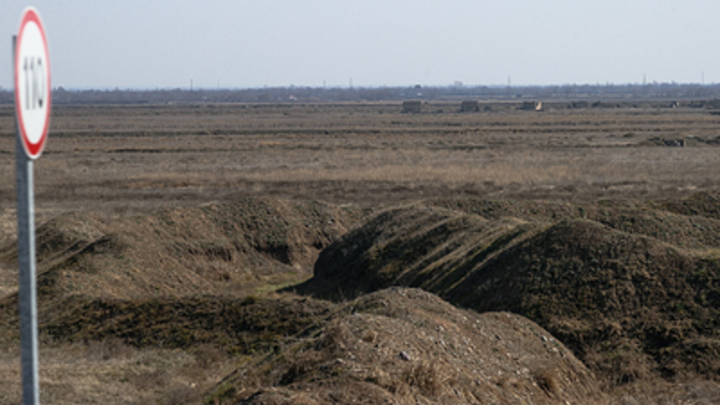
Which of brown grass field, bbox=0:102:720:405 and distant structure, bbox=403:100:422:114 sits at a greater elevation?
distant structure, bbox=403:100:422:114

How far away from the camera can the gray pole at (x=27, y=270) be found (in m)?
3.13

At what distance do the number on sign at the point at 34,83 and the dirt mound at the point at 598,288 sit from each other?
11084 millimetres

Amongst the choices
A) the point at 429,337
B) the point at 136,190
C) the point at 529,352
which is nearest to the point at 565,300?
the point at 529,352

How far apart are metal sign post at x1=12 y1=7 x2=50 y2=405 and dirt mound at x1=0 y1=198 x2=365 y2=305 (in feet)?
48.5

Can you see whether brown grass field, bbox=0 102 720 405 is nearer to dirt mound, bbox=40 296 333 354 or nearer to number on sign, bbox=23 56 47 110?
dirt mound, bbox=40 296 333 354

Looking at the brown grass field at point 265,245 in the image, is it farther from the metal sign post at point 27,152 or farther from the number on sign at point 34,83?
the number on sign at point 34,83

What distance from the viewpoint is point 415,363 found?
8.31 m

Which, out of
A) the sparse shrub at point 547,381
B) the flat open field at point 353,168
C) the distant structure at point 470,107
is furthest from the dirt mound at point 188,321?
the distant structure at point 470,107

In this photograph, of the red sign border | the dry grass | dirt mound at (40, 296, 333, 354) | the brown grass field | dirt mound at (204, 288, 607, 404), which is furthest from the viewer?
dirt mound at (40, 296, 333, 354)


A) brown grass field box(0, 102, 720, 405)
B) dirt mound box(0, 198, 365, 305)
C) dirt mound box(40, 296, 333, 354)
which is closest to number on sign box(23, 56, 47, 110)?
brown grass field box(0, 102, 720, 405)

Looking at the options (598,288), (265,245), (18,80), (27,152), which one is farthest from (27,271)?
(265,245)

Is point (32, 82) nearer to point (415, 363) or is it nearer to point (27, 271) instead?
point (27, 271)

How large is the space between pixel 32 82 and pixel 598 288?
43.2ft

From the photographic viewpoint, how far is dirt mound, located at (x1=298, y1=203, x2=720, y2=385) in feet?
42.2
